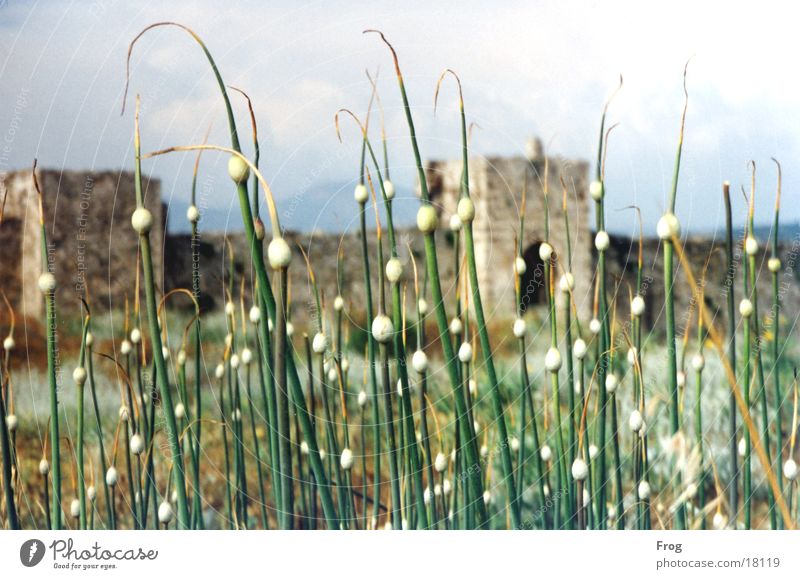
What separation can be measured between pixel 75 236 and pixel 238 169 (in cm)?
24

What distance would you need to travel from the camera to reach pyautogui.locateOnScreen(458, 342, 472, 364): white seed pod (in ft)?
3.31

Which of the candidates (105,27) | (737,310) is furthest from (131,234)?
(737,310)

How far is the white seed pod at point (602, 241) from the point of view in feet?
3.34

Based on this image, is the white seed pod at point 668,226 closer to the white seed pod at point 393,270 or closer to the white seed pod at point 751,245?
the white seed pod at point 751,245

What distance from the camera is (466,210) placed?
974 millimetres

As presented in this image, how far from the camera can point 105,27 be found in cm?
100

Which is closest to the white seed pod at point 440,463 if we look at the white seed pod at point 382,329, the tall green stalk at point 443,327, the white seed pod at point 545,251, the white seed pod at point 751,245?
the tall green stalk at point 443,327

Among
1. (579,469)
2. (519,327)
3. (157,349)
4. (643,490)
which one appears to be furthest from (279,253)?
(643,490)

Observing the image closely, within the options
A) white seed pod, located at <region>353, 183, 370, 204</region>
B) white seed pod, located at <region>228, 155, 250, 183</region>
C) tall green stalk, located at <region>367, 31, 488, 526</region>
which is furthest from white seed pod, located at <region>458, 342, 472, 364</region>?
white seed pod, located at <region>228, 155, 250, 183</region>

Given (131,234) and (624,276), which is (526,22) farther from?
(131,234)

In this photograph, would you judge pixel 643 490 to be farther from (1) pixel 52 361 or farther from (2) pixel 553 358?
(1) pixel 52 361

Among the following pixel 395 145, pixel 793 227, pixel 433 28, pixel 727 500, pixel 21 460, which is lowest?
pixel 727 500

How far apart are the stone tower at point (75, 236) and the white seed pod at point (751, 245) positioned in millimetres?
786

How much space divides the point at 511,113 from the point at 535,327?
0.28 meters
